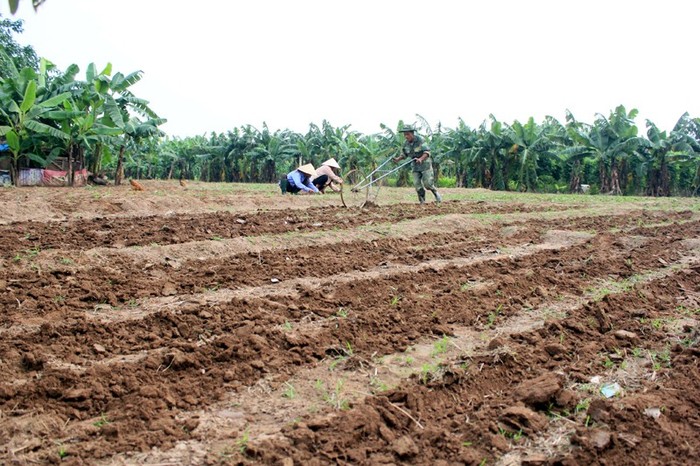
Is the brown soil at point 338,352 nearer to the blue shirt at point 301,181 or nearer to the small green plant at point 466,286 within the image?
the small green plant at point 466,286

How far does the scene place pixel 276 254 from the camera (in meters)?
6.97

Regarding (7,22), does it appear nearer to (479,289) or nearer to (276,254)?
(276,254)

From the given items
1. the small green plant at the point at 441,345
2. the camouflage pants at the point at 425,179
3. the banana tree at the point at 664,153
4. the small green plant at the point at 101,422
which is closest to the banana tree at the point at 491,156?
the banana tree at the point at 664,153

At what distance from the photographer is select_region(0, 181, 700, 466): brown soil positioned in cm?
272

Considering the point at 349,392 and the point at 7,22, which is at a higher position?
the point at 7,22

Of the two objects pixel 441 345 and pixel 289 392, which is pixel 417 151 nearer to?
pixel 441 345

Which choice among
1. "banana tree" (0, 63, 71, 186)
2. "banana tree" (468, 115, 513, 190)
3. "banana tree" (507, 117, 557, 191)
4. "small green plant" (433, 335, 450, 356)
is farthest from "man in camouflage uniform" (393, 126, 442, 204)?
"banana tree" (468, 115, 513, 190)

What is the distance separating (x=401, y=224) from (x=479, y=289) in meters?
4.09

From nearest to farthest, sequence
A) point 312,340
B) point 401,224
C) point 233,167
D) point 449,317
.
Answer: point 312,340 < point 449,317 < point 401,224 < point 233,167

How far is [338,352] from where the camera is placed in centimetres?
388

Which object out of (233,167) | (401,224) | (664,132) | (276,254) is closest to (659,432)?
(276,254)

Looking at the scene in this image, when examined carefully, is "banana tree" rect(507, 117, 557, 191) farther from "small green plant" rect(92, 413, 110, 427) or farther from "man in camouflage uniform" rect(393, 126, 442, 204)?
"small green plant" rect(92, 413, 110, 427)

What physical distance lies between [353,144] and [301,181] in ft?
55.0

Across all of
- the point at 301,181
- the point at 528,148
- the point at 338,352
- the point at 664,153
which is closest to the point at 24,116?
the point at 301,181
